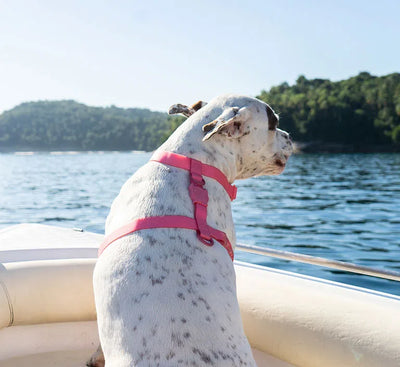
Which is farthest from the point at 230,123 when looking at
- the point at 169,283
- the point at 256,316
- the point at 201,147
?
the point at 256,316

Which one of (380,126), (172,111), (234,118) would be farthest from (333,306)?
(380,126)

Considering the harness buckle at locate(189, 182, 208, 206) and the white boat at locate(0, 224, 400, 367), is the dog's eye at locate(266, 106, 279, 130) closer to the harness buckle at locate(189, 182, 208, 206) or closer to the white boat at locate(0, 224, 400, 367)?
the harness buckle at locate(189, 182, 208, 206)

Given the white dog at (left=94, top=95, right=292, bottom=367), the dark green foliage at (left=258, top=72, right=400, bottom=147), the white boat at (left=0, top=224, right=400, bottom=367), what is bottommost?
the white boat at (left=0, top=224, right=400, bottom=367)

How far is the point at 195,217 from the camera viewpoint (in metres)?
1.68

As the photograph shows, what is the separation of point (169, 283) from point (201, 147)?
713 millimetres

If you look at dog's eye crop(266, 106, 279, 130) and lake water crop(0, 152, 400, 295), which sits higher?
dog's eye crop(266, 106, 279, 130)

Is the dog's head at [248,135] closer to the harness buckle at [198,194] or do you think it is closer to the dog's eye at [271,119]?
the dog's eye at [271,119]

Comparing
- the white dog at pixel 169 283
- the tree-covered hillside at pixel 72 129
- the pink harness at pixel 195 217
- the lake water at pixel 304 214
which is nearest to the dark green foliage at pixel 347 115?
the tree-covered hillside at pixel 72 129

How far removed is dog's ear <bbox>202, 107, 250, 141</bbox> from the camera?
1.91 m

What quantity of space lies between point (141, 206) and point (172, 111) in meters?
0.99

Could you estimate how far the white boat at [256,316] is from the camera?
208 centimetres

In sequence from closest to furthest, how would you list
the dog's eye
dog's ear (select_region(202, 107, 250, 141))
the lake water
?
dog's ear (select_region(202, 107, 250, 141)) < the dog's eye < the lake water

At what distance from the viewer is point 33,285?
2576 millimetres

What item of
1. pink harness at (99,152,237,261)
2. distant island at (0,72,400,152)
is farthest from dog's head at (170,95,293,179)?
distant island at (0,72,400,152)
